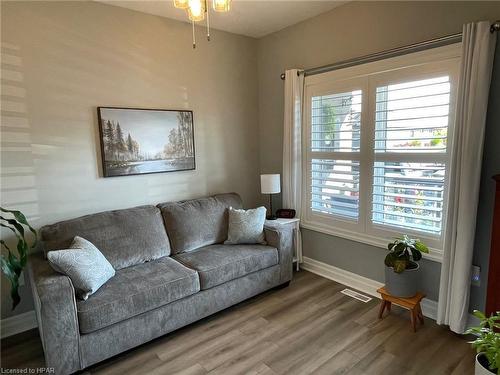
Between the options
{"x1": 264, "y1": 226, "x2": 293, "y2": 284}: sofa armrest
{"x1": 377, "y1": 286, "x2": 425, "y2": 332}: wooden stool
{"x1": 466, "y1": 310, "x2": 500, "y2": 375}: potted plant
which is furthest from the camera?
{"x1": 264, "y1": 226, "x2": 293, "y2": 284}: sofa armrest

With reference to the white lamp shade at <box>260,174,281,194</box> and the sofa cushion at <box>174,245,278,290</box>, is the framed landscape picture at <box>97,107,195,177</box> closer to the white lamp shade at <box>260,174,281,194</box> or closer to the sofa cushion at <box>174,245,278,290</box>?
the white lamp shade at <box>260,174,281,194</box>

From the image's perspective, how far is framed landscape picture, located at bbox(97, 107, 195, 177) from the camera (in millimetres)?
2963

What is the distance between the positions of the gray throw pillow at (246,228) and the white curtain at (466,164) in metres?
1.57

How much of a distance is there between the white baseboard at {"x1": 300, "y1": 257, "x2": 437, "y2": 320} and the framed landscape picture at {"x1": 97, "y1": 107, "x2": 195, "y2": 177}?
1.76 meters

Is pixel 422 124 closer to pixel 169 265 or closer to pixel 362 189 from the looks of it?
pixel 362 189

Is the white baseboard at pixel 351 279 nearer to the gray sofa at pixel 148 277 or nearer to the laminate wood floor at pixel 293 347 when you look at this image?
the laminate wood floor at pixel 293 347

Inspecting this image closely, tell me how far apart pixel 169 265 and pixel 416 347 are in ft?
6.46

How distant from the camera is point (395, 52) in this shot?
2717 mm

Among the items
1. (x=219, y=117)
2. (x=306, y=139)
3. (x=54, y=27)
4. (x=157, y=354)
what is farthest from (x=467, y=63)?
(x=54, y=27)

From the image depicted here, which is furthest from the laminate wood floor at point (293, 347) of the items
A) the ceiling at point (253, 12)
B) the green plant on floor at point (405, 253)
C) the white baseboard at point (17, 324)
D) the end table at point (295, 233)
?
the ceiling at point (253, 12)

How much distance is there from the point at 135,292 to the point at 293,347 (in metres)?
1.20

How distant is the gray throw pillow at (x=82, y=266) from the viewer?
6.85 feet

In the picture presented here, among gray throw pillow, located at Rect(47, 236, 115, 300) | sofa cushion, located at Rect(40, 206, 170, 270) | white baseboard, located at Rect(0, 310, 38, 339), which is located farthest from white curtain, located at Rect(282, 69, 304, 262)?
white baseboard, located at Rect(0, 310, 38, 339)

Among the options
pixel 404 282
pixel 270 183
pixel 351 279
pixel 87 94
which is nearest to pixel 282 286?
pixel 351 279
